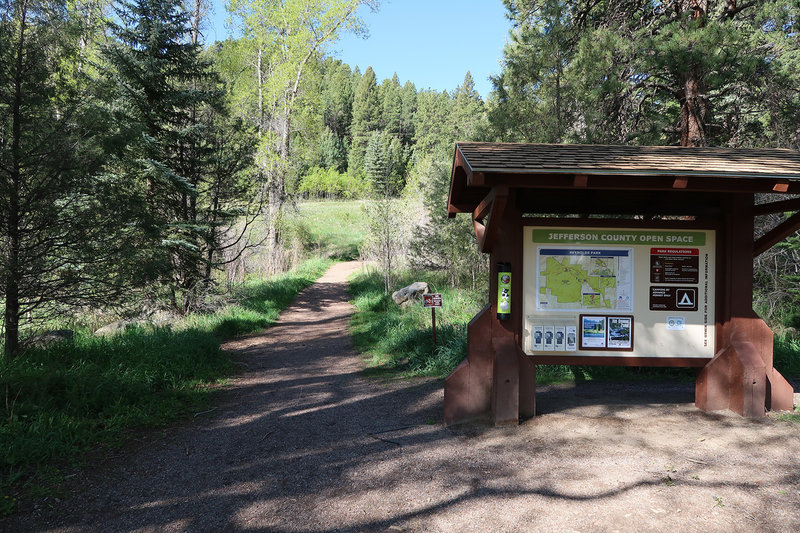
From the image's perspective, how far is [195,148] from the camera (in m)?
11.5

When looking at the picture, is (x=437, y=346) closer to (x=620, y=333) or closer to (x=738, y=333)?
(x=620, y=333)

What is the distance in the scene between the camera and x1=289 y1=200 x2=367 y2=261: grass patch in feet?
99.0

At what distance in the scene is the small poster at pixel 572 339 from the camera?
17.5 ft

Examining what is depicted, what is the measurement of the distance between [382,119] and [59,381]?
80888 mm

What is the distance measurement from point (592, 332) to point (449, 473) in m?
2.34

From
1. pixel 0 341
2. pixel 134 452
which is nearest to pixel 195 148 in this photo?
pixel 0 341

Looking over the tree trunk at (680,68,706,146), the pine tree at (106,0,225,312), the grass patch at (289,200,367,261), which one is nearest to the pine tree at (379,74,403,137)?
the grass patch at (289,200,367,261)

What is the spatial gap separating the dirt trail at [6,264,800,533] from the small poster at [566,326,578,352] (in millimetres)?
717

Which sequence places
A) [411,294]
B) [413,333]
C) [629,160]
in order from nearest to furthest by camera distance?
[629,160] → [413,333] → [411,294]

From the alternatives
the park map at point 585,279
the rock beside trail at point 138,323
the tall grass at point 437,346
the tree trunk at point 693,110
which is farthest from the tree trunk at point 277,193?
the park map at point 585,279

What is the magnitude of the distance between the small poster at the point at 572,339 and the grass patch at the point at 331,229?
17822 mm

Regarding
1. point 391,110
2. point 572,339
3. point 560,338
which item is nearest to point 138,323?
point 560,338

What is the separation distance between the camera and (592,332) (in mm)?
5340

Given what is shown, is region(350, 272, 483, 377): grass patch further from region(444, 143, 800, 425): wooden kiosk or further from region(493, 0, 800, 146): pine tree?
region(493, 0, 800, 146): pine tree
